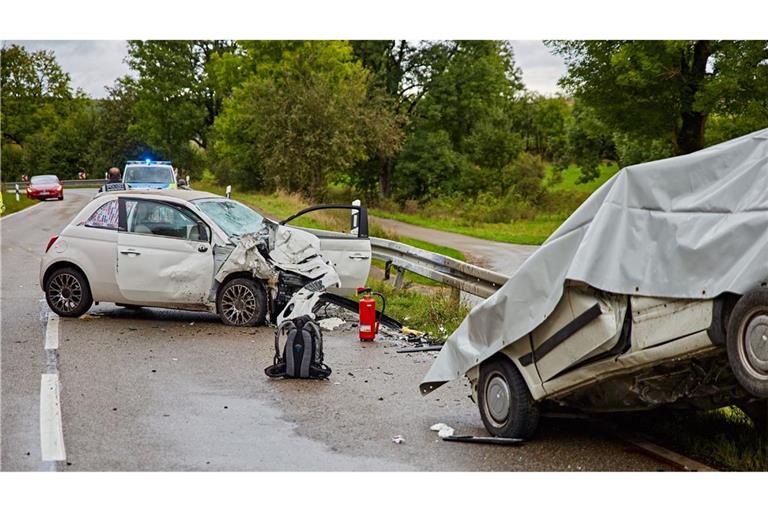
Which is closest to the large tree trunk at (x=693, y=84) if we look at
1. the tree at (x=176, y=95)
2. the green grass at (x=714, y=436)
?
the green grass at (x=714, y=436)

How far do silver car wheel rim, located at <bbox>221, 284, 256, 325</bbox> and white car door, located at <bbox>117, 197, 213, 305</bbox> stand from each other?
0.30 m

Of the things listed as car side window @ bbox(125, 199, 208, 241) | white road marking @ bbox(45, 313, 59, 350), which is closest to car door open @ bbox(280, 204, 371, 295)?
car side window @ bbox(125, 199, 208, 241)

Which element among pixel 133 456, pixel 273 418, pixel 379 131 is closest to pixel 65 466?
pixel 133 456

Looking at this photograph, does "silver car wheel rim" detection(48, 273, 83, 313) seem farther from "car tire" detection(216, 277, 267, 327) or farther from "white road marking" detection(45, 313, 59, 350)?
"car tire" detection(216, 277, 267, 327)

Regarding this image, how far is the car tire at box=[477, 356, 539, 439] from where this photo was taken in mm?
6820

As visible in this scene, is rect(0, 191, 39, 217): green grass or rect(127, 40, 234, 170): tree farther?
rect(127, 40, 234, 170): tree

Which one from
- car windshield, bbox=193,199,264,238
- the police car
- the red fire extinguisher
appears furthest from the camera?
the police car

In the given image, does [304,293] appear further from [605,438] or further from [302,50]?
[302,50]

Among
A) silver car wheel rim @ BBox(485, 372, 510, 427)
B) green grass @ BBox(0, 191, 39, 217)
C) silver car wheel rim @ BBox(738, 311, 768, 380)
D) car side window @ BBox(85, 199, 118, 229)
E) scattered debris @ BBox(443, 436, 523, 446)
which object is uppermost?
car side window @ BBox(85, 199, 118, 229)

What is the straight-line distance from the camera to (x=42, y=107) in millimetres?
31750

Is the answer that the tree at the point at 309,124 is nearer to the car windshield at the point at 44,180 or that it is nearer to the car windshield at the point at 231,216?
the car windshield at the point at 44,180

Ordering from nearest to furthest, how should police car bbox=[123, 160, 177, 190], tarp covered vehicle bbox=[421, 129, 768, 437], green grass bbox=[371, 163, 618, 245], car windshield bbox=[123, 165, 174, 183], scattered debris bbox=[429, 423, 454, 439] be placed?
tarp covered vehicle bbox=[421, 129, 768, 437], scattered debris bbox=[429, 423, 454, 439], police car bbox=[123, 160, 177, 190], car windshield bbox=[123, 165, 174, 183], green grass bbox=[371, 163, 618, 245]

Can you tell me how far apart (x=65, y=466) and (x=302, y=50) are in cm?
4532

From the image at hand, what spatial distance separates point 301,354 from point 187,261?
360cm
